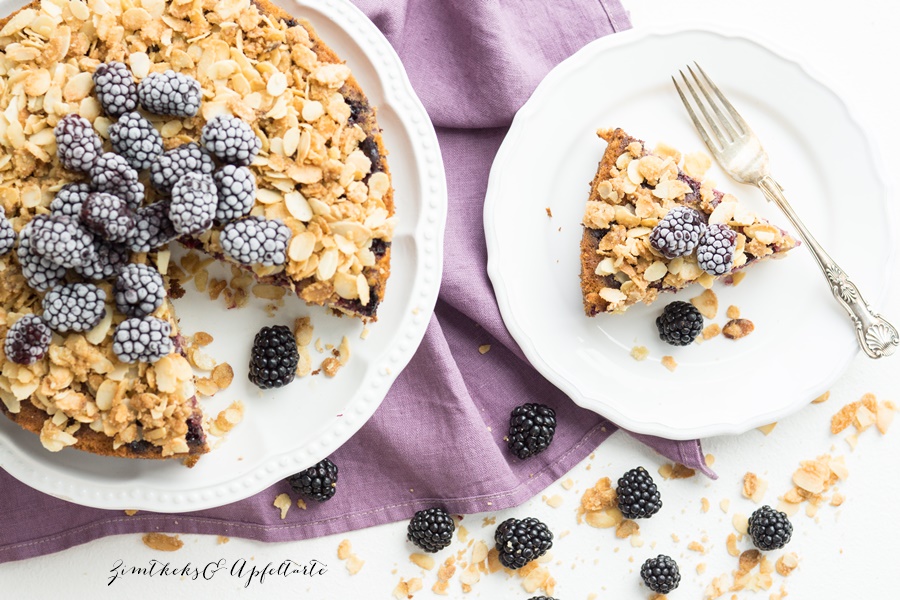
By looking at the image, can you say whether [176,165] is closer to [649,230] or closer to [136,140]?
[136,140]

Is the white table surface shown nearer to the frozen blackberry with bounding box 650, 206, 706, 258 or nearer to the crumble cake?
the frozen blackberry with bounding box 650, 206, 706, 258

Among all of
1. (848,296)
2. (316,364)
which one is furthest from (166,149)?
(848,296)

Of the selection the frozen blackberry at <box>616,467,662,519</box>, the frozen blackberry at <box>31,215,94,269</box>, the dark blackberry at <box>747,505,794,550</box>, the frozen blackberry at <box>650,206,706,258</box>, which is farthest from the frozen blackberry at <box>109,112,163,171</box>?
the dark blackberry at <box>747,505,794,550</box>

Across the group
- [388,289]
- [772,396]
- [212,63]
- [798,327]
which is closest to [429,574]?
[388,289]

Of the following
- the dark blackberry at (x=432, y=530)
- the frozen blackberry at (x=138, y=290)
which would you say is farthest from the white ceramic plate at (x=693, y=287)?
the frozen blackberry at (x=138, y=290)

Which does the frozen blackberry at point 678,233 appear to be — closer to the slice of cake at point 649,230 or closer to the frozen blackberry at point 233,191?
the slice of cake at point 649,230

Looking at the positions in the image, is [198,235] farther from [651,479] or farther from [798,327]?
[798,327]
